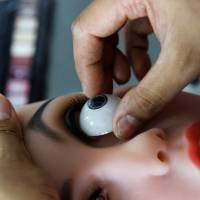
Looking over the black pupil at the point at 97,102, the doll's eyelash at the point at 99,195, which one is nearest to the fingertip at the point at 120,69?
the black pupil at the point at 97,102

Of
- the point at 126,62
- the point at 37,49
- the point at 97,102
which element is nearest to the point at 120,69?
the point at 126,62

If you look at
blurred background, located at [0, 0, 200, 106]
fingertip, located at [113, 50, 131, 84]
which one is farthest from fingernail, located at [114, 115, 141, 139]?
blurred background, located at [0, 0, 200, 106]

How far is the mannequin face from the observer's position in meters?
0.59

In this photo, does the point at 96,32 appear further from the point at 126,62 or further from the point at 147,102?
the point at 147,102

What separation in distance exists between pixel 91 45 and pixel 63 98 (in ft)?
0.43

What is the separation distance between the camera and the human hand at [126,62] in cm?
63

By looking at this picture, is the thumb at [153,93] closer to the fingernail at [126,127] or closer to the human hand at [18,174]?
the fingernail at [126,127]

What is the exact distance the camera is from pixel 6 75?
1.27 metres

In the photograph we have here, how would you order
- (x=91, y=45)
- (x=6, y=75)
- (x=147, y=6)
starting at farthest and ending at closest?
(x=6, y=75), (x=91, y=45), (x=147, y=6)

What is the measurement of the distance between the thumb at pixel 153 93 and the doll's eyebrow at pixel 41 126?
0.07m

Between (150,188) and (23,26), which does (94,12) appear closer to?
(150,188)

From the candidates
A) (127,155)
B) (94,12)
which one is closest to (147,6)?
(94,12)

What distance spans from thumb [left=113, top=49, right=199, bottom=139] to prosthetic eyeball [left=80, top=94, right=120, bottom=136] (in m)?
0.03

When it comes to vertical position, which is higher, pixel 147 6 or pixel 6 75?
pixel 147 6
